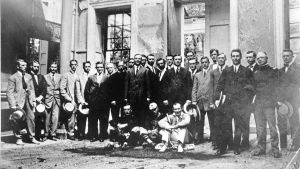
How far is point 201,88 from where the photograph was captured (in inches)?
179

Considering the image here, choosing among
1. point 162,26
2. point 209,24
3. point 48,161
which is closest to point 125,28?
point 162,26

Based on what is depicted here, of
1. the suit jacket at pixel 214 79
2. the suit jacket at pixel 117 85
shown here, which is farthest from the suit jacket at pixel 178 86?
the suit jacket at pixel 117 85

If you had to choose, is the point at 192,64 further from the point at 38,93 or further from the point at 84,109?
the point at 38,93

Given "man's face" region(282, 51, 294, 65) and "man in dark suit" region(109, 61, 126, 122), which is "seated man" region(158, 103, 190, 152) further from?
"man's face" region(282, 51, 294, 65)

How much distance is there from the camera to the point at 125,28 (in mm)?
7656

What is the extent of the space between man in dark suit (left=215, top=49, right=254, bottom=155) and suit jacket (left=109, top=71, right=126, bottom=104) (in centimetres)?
165

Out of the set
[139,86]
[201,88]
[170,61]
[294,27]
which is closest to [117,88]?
[139,86]

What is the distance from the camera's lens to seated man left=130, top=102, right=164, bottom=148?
4551mm

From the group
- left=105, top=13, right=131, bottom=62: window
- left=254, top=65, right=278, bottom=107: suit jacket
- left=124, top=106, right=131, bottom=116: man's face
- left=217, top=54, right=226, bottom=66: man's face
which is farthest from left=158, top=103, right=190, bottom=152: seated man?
left=105, top=13, right=131, bottom=62: window

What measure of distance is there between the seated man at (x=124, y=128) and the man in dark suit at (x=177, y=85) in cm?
54

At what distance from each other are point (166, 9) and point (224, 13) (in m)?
1.56

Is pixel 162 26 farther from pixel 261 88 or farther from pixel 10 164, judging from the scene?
pixel 10 164

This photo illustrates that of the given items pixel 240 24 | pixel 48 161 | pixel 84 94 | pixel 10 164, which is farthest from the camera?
pixel 240 24

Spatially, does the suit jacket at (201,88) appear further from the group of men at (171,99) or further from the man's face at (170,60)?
the man's face at (170,60)
